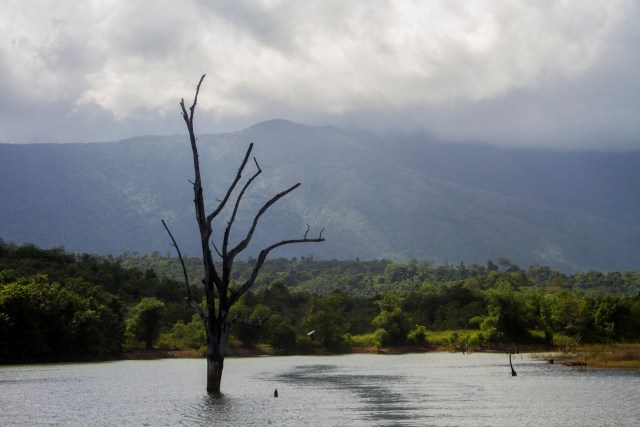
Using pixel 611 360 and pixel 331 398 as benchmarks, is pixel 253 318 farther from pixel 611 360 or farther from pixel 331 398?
pixel 331 398

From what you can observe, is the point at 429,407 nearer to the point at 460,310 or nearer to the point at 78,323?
the point at 78,323

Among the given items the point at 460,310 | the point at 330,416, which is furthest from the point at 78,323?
the point at 460,310

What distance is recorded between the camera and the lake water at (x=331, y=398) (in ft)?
126

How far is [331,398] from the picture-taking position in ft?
161

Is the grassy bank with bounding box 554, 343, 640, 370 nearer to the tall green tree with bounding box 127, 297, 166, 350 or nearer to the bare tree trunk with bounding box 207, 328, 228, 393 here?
the bare tree trunk with bounding box 207, 328, 228, 393

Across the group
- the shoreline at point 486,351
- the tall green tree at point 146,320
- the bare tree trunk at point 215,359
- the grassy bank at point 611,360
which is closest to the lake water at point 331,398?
the bare tree trunk at point 215,359

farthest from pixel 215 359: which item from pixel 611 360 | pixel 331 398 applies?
pixel 611 360

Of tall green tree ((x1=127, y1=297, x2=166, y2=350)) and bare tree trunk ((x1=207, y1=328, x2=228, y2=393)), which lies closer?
bare tree trunk ((x1=207, y1=328, x2=228, y2=393))

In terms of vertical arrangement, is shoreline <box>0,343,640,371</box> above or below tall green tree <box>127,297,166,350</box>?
below

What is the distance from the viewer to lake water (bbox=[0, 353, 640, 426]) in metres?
38.3

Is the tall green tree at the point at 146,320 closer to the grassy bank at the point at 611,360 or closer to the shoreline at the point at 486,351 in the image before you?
the shoreline at the point at 486,351

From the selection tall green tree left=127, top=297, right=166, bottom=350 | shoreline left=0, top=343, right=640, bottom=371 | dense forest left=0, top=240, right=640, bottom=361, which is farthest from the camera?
tall green tree left=127, top=297, right=166, bottom=350

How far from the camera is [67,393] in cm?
5238

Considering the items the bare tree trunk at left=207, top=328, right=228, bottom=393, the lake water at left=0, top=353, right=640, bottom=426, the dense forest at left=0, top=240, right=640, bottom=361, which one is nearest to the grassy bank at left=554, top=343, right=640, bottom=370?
the lake water at left=0, top=353, right=640, bottom=426
